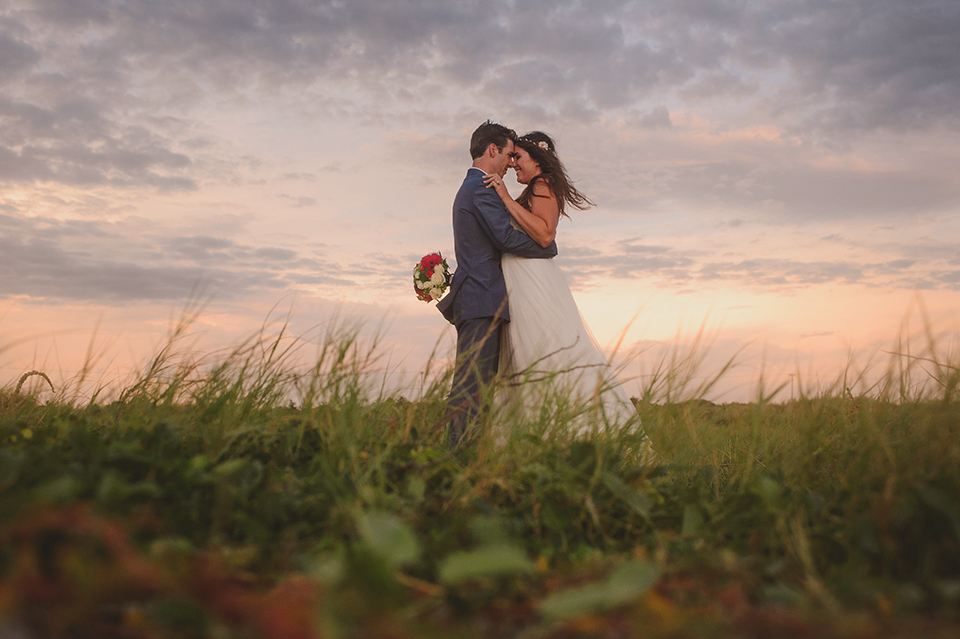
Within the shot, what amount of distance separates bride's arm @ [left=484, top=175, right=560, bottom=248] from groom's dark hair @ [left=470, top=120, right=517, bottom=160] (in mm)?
440

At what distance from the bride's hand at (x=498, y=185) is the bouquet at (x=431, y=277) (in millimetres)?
1069

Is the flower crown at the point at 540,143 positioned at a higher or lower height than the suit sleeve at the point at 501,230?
higher

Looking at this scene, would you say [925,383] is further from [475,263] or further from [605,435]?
[475,263]

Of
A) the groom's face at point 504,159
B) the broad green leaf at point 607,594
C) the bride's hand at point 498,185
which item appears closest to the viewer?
the broad green leaf at point 607,594

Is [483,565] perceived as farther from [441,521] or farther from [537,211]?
[537,211]

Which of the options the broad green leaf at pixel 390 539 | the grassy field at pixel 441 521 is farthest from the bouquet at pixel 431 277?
the broad green leaf at pixel 390 539

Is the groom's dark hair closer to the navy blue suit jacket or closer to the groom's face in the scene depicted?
the groom's face

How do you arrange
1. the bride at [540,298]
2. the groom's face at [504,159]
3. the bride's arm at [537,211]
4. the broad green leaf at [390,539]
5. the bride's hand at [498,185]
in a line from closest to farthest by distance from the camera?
the broad green leaf at [390,539]
the bride at [540,298]
the bride's arm at [537,211]
the bride's hand at [498,185]
the groom's face at [504,159]

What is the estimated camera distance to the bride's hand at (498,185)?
566 centimetres

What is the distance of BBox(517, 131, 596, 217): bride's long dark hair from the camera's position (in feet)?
19.7

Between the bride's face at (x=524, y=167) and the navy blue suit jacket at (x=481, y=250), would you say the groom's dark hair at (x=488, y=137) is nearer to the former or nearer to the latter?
the bride's face at (x=524, y=167)

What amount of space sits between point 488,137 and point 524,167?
46 cm

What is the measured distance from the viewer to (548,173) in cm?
613

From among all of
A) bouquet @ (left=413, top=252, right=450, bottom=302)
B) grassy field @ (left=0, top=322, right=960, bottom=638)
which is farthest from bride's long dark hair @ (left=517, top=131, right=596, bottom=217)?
grassy field @ (left=0, top=322, right=960, bottom=638)
